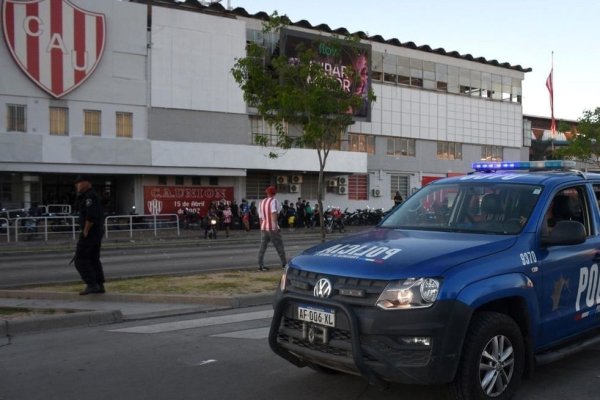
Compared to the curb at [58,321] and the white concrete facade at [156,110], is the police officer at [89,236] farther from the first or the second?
the white concrete facade at [156,110]

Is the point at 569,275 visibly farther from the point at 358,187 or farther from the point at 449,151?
the point at 449,151

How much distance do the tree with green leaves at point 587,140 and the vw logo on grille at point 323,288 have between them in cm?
3062

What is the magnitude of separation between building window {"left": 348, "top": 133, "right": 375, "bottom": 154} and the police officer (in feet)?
102

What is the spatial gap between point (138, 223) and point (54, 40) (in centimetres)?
961

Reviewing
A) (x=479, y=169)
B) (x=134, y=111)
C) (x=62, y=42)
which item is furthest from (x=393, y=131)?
(x=479, y=169)

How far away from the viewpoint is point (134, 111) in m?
31.2

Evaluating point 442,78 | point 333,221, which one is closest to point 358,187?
point 333,221

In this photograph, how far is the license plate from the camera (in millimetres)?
4559

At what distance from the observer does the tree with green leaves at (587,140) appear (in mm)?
32344

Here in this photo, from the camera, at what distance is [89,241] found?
9.93 metres

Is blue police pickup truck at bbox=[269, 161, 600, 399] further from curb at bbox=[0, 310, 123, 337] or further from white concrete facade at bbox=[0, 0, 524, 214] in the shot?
white concrete facade at bbox=[0, 0, 524, 214]

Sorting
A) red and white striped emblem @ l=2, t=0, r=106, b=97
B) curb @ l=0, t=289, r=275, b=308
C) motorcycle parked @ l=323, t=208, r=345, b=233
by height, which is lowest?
curb @ l=0, t=289, r=275, b=308

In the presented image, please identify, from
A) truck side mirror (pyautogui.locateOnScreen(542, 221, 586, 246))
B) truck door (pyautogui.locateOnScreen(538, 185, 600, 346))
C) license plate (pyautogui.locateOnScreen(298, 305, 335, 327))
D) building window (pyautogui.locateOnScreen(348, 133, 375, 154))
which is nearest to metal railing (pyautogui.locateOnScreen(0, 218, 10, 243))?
license plate (pyautogui.locateOnScreen(298, 305, 335, 327))

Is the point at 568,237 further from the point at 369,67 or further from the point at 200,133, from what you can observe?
the point at 369,67
